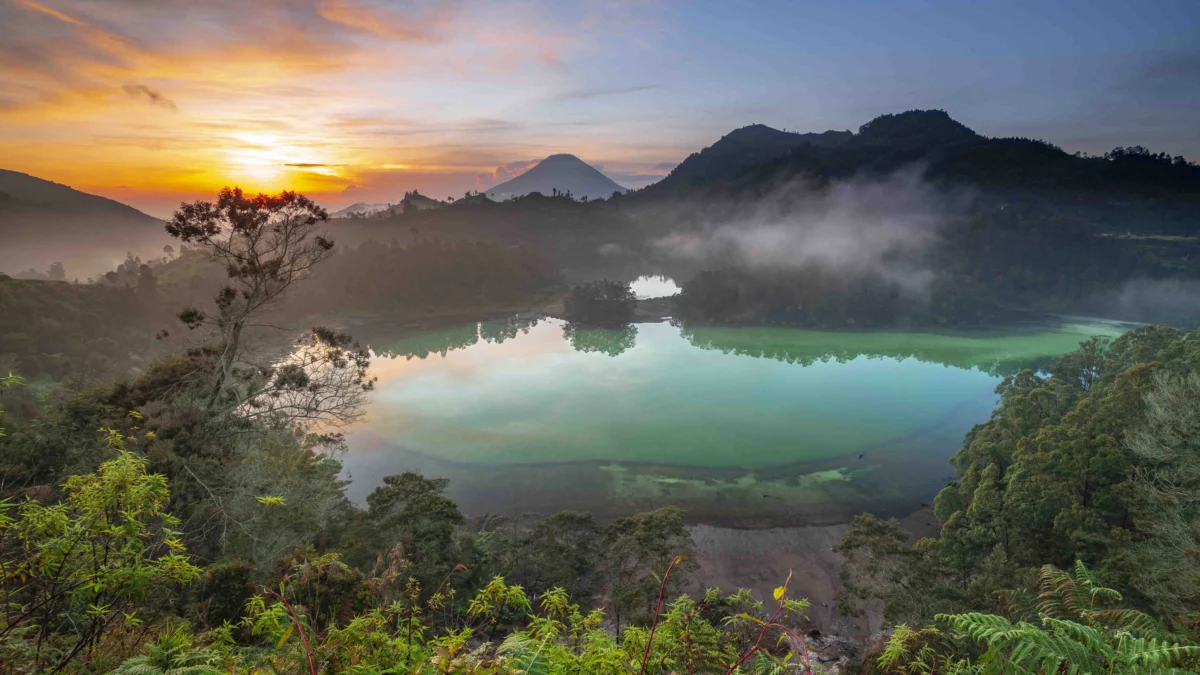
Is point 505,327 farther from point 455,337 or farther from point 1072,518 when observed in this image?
point 1072,518

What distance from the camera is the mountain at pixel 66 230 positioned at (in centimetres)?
8631

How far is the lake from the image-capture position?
23.1m

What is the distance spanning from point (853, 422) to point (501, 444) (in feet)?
73.6

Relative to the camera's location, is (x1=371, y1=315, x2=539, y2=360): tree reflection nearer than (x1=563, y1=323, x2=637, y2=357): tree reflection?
Yes

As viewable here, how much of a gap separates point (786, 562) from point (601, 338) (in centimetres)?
3962

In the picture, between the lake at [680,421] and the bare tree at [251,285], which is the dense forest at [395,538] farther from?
the lake at [680,421]

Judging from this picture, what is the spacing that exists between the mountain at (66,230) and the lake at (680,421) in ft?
289

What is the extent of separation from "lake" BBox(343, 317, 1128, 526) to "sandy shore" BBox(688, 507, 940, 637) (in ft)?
3.36

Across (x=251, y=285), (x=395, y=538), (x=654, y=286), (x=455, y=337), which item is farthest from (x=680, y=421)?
(x=654, y=286)

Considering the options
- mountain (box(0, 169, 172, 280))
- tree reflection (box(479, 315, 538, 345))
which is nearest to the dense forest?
tree reflection (box(479, 315, 538, 345))

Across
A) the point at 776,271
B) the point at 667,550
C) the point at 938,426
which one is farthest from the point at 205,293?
the point at 776,271

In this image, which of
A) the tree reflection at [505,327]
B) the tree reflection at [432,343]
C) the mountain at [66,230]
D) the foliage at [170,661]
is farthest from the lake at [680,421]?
the mountain at [66,230]

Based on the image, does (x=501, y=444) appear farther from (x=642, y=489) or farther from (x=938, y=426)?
(x=938, y=426)

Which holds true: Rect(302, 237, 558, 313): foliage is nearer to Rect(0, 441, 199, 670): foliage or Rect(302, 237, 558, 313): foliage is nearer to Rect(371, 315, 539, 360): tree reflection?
Rect(371, 315, 539, 360): tree reflection
